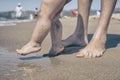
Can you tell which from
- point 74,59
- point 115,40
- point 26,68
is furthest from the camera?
point 115,40

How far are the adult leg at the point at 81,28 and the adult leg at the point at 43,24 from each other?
2.16ft

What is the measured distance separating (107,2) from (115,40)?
3.58 ft

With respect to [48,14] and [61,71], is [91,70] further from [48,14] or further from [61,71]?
[48,14]

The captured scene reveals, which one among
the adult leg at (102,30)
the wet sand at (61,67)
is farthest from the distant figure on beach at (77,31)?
the wet sand at (61,67)

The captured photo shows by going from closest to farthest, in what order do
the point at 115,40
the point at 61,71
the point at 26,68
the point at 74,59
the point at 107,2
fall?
the point at 61,71 < the point at 26,68 < the point at 74,59 < the point at 107,2 < the point at 115,40

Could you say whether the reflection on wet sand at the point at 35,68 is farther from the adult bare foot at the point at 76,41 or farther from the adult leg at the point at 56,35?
the adult bare foot at the point at 76,41

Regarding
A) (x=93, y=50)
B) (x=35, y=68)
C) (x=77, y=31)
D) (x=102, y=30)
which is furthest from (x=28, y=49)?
(x=77, y=31)

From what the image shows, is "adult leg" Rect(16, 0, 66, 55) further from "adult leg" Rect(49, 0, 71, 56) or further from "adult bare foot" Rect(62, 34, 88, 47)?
"adult bare foot" Rect(62, 34, 88, 47)

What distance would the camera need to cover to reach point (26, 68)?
9.71 feet

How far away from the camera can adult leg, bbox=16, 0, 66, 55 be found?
11.0 ft

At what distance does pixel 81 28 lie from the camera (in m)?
4.10

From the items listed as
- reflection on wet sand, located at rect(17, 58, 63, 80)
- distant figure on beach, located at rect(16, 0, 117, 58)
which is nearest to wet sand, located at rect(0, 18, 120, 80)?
reflection on wet sand, located at rect(17, 58, 63, 80)

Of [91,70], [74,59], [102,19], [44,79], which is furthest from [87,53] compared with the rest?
[44,79]

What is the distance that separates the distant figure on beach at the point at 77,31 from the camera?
335cm
